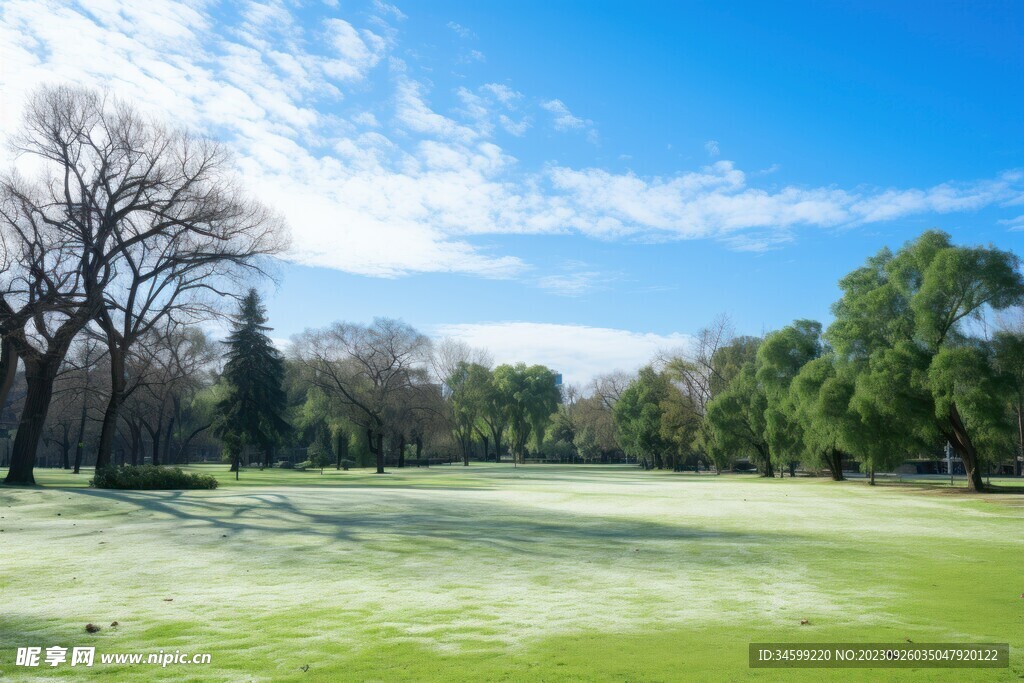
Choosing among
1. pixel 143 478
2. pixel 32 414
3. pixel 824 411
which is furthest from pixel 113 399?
pixel 824 411

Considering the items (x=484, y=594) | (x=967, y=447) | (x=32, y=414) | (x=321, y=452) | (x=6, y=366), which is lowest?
(x=321, y=452)

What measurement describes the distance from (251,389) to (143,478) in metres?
36.7

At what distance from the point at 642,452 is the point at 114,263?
212ft

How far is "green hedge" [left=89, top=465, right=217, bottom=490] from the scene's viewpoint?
1127 inches

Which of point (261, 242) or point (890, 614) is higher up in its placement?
point (261, 242)

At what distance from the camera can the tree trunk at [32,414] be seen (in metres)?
29.5

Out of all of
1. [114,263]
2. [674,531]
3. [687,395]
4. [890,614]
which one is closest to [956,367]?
[674,531]

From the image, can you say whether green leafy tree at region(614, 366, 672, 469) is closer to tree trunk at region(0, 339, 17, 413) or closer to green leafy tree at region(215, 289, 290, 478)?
green leafy tree at region(215, 289, 290, 478)

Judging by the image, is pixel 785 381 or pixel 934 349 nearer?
pixel 934 349

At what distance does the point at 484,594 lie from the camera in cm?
885

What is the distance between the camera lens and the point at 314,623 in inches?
285

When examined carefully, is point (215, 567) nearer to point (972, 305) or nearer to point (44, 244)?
point (44, 244)

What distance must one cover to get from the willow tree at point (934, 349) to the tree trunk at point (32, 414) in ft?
123

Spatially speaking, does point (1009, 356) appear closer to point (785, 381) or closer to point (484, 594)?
point (785, 381)
